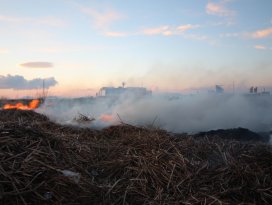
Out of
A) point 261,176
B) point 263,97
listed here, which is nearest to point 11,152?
point 261,176

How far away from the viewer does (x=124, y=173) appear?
470 centimetres

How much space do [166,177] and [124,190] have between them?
688 millimetres

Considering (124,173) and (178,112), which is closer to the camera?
(124,173)

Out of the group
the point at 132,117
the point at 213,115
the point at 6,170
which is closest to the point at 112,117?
the point at 132,117

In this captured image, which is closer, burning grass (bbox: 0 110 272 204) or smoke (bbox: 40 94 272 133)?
burning grass (bbox: 0 110 272 204)

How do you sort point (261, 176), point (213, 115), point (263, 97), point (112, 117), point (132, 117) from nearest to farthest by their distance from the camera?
point (261, 176) → point (112, 117) → point (132, 117) → point (213, 115) → point (263, 97)

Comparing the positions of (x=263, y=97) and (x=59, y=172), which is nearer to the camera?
(x=59, y=172)

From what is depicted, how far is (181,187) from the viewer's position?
4438 mm

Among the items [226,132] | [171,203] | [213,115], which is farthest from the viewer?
[213,115]

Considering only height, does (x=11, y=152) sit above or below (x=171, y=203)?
above

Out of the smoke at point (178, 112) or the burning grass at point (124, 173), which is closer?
the burning grass at point (124, 173)

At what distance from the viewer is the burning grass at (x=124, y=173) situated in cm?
394

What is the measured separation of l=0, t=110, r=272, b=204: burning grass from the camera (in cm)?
394

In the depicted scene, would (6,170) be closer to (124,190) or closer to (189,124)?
(124,190)
